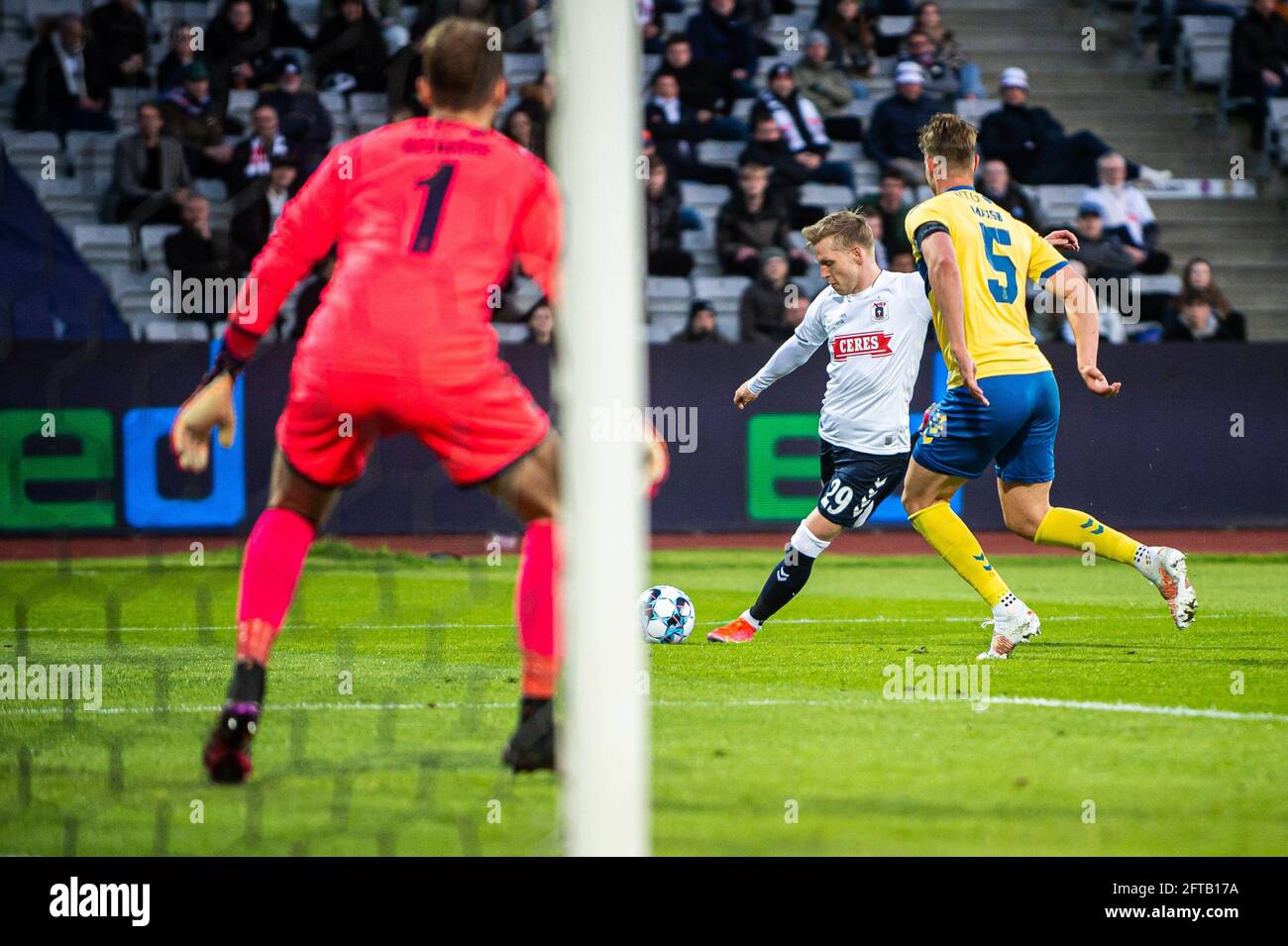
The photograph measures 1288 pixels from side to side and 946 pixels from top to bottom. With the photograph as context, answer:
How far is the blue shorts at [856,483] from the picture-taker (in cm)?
743

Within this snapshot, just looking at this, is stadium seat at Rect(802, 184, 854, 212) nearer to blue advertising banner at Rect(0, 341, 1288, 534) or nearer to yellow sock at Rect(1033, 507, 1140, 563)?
blue advertising banner at Rect(0, 341, 1288, 534)

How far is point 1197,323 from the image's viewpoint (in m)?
14.6

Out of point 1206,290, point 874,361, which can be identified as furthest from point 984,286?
point 1206,290

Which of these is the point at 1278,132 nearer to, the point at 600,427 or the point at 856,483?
the point at 856,483

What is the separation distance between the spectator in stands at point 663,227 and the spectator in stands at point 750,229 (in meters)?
0.37

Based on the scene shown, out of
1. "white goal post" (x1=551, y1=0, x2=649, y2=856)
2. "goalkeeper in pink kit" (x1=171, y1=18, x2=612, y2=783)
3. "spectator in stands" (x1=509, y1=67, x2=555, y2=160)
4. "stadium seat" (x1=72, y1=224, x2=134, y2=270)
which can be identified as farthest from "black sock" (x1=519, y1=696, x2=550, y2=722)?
"stadium seat" (x1=72, y1=224, x2=134, y2=270)

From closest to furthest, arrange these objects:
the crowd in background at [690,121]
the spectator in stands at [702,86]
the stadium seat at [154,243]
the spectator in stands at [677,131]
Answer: the crowd in background at [690,121] → the stadium seat at [154,243] → the spectator in stands at [677,131] → the spectator in stands at [702,86]

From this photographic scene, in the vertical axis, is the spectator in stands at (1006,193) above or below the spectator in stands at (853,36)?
below

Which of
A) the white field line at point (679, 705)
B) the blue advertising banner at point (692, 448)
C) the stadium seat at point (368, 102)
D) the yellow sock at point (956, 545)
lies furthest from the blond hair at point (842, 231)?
the stadium seat at point (368, 102)

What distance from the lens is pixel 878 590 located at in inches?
406

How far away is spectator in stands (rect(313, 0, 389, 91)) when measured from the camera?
14312 millimetres

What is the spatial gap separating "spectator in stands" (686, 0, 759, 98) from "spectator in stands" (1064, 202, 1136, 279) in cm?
347

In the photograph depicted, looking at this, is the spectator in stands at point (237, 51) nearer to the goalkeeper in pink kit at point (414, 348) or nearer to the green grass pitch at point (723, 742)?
the green grass pitch at point (723, 742)
